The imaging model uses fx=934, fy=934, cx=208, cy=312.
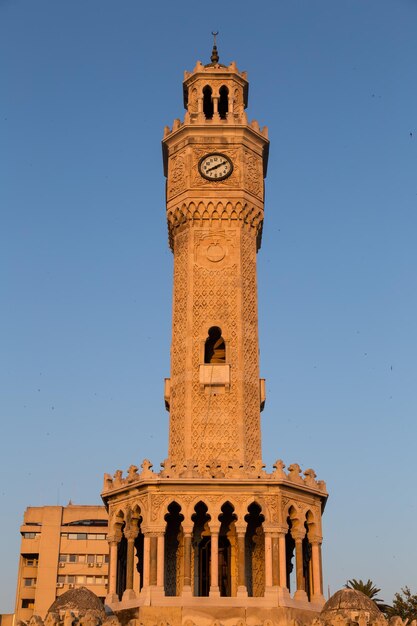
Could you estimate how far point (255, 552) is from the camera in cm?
3675

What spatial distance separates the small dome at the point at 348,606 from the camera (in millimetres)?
31248

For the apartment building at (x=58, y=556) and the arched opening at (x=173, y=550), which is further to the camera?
the apartment building at (x=58, y=556)

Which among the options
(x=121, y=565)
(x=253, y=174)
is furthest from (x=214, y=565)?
(x=253, y=174)

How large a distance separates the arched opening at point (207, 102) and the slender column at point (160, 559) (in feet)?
68.9

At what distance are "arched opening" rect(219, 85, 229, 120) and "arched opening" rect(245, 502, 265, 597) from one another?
19480mm

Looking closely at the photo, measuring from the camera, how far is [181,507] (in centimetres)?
3481

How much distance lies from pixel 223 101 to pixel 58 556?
49421mm

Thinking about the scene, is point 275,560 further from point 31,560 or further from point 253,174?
point 31,560

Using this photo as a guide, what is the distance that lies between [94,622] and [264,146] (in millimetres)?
24250

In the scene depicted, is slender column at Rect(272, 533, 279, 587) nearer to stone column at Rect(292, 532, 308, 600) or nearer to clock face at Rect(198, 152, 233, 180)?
stone column at Rect(292, 532, 308, 600)

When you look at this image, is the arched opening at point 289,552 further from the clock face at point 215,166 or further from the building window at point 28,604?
the building window at point 28,604

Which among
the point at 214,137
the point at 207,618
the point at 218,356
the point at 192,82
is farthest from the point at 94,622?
the point at 192,82

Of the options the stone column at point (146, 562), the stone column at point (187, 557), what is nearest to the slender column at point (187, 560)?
the stone column at point (187, 557)

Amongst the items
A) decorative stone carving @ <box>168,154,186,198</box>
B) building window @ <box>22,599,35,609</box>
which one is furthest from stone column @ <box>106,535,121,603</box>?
building window @ <box>22,599,35,609</box>
